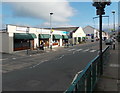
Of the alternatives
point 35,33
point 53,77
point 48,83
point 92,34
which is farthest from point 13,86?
point 92,34

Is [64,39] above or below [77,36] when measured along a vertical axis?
below

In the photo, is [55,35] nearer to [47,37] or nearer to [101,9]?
[47,37]

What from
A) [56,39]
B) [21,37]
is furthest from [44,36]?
[21,37]

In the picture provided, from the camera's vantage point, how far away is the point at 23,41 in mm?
28781

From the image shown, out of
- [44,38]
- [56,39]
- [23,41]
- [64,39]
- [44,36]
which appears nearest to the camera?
[23,41]

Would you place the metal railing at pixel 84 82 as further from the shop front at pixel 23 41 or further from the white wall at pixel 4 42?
the shop front at pixel 23 41

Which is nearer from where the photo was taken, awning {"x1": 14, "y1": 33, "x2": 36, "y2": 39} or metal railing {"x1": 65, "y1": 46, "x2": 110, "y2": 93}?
metal railing {"x1": 65, "y1": 46, "x2": 110, "y2": 93}

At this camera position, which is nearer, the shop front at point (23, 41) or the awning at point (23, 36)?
the awning at point (23, 36)

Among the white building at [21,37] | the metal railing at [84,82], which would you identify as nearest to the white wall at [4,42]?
the white building at [21,37]

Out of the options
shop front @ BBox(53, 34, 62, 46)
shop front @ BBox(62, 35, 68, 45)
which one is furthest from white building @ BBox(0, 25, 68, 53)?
shop front @ BBox(62, 35, 68, 45)

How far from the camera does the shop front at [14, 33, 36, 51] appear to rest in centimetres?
2670

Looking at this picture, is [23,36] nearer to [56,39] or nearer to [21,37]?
[21,37]

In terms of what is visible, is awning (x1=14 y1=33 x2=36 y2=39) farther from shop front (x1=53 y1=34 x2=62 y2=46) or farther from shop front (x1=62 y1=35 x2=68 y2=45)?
shop front (x1=62 y1=35 x2=68 y2=45)

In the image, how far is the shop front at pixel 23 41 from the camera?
26.7 metres
